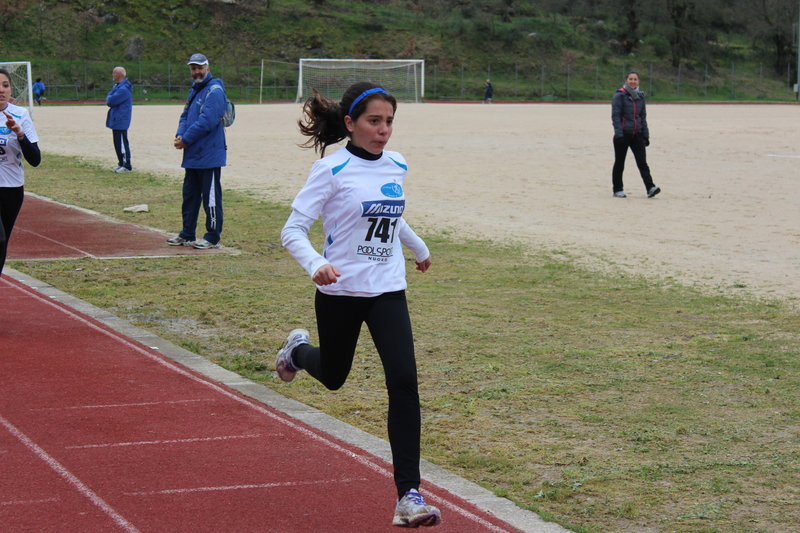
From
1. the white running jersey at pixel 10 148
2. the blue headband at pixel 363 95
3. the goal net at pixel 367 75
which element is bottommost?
the white running jersey at pixel 10 148

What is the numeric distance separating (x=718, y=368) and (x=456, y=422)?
2089 millimetres

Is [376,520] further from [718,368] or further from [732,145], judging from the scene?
[732,145]

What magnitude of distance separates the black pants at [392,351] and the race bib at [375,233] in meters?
0.17

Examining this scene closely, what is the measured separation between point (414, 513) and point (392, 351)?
2.11ft

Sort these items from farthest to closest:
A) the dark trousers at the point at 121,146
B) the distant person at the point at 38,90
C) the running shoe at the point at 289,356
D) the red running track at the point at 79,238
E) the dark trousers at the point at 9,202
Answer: the distant person at the point at 38,90, the dark trousers at the point at 121,146, the red running track at the point at 79,238, the dark trousers at the point at 9,202, the running shoe at the point at 289,356

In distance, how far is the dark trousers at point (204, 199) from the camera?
1082 cm

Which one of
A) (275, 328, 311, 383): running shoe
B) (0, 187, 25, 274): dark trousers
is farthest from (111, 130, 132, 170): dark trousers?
(275, 328, 311, 383): running shoe

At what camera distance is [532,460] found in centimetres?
462

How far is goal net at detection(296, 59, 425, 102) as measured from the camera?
63.7 meters

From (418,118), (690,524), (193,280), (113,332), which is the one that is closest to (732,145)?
(418,118)

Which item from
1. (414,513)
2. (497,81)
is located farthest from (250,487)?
(497,81)

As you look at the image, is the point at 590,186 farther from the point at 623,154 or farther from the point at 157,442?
the point at 157,442

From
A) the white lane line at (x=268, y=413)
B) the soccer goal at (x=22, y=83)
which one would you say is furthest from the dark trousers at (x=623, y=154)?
the soccer goal at (x=22, y=83)

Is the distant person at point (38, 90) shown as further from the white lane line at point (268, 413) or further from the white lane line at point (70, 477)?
the white lane line at point (70, 477)
